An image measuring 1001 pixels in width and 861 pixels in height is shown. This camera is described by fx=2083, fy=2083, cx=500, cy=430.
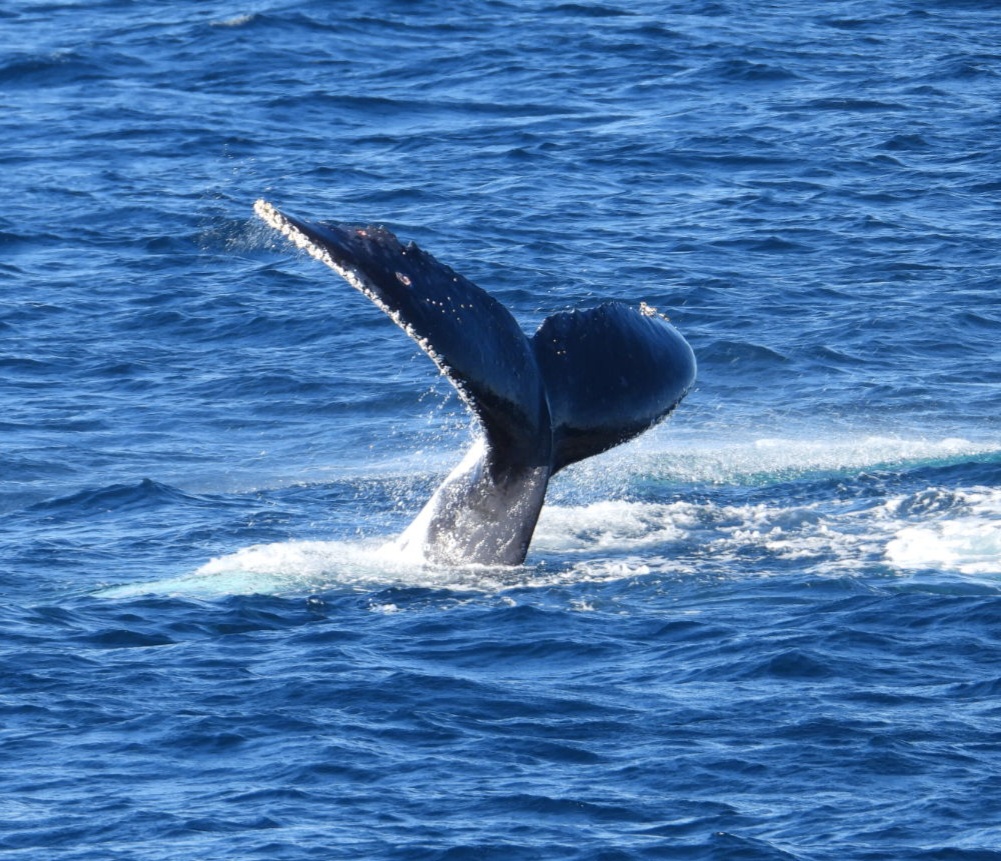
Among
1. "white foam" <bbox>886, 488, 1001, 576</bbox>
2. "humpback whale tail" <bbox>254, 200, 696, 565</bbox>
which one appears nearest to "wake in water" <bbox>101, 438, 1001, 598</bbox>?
"white foam" <bbox>886, 488, 1001, 576</bbox>

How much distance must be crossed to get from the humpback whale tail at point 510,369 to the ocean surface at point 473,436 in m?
0.73

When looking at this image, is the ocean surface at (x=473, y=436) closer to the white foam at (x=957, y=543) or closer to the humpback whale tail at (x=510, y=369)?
the white foam at (x=957, y=543)

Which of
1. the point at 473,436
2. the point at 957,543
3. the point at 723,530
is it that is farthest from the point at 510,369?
the point at 473,436

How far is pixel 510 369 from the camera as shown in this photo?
11.5m

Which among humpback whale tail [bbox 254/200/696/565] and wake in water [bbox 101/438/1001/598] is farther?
wake in water [bbox 101/438/1001/598]

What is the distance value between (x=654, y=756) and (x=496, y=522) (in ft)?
9.36

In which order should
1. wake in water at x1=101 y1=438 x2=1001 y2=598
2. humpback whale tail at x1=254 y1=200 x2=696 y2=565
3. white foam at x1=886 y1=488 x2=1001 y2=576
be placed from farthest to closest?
wake in water at x1=101 y1=438 x2=1001 y2=598 → white foam at x1=886 y1=488 x2=1001 y2=576 → humpback whale tail at x1=254 y1=200 x2=696 y2=565

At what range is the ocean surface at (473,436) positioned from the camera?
1037 centimetres

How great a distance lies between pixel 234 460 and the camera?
18.4 metres

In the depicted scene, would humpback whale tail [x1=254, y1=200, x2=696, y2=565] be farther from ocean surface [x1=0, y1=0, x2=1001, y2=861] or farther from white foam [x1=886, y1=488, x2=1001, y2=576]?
white foam [x1=886, y1=488, x2=1001, y2=576]

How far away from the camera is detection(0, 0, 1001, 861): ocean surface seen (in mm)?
10367

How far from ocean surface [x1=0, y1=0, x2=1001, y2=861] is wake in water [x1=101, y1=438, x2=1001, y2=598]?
56mm

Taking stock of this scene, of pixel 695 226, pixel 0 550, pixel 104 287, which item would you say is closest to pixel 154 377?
pixel 104 287

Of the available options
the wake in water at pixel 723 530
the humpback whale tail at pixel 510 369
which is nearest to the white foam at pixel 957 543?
the wake in water at pixel 723 530
